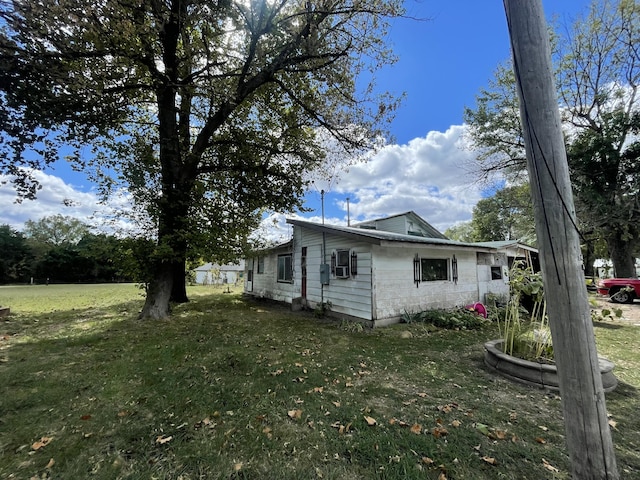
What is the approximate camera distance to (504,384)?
4059mm

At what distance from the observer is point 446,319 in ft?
26.5

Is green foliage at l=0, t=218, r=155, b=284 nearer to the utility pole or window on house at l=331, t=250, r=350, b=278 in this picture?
window on house at l=331, t=250, r=350, b=278

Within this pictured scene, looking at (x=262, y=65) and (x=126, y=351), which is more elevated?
(x=262, y=65)

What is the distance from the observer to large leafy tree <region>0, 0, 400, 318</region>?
18.2 ft

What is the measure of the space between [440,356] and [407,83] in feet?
26.2

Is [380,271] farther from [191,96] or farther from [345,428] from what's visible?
[191,96]

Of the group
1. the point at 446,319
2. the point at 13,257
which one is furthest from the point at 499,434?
the point at 13,257

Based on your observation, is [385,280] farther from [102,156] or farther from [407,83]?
[102,156]

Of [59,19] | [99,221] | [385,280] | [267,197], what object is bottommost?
[385,280]

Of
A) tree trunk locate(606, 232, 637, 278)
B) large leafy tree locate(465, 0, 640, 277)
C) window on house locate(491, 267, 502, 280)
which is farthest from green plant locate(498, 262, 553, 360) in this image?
tree trunk locate(606, 232, 637, 278)

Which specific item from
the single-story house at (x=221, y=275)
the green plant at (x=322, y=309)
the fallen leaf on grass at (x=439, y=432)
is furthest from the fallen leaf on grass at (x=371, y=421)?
the single-story house at (x=221, y=275)

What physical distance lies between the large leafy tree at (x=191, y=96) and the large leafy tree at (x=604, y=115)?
1323 centimetres

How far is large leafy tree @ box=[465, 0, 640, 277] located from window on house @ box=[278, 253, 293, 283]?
15.5m

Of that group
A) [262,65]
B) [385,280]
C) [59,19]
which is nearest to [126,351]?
[59,19]
